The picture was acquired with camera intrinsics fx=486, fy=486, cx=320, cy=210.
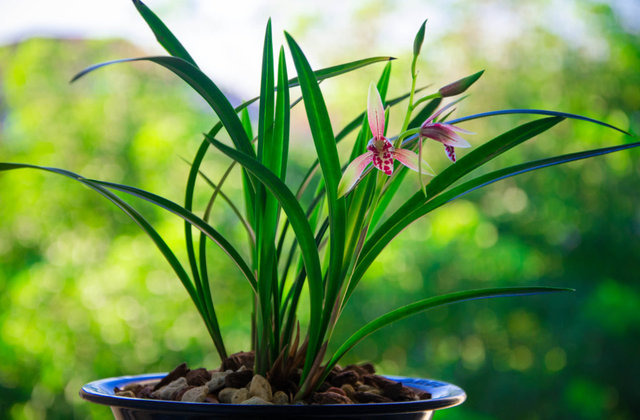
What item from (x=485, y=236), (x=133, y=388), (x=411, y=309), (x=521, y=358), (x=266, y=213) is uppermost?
(x=485, y=236)

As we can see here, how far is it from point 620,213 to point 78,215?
9.75ft

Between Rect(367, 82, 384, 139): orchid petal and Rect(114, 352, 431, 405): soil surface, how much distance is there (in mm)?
292

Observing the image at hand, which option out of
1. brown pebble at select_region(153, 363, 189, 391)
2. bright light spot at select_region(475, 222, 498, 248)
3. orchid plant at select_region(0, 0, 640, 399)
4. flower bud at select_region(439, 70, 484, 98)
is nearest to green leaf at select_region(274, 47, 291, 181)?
→ orchid plant at select_region(0, 0, 640, 399)

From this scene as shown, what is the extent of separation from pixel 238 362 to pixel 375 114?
15.8 inches

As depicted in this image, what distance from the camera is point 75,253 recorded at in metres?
2.63

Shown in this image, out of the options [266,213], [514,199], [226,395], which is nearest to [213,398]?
[226,395]

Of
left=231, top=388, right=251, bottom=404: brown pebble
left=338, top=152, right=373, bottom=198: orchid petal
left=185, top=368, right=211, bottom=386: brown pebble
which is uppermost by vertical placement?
left=338, top=152, right=373, bottom=198: orchid petal

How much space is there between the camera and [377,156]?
1.65 ft

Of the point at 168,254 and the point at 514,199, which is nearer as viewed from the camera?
the point at 168,254

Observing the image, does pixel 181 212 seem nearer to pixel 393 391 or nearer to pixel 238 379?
pixel 238 379

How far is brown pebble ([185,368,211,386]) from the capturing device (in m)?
0.64

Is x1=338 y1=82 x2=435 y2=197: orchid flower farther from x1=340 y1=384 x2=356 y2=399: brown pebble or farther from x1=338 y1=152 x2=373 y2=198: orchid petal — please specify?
x1=340 y1=384 x2=356 y2=399: brown pebble

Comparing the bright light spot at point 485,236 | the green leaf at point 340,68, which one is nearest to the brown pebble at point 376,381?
the green leaf at point 340,68

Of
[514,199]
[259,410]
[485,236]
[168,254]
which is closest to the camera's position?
[259,410]
